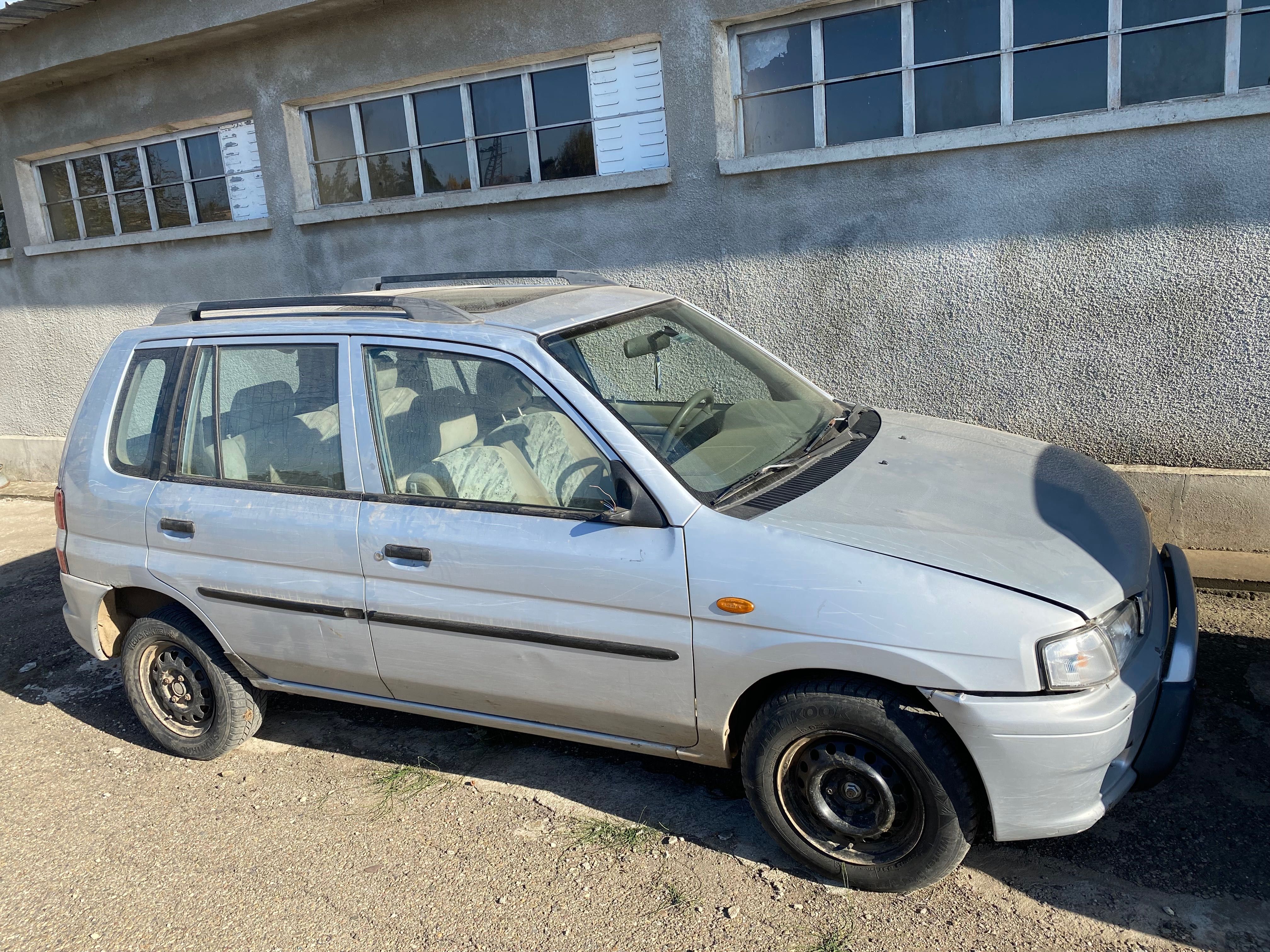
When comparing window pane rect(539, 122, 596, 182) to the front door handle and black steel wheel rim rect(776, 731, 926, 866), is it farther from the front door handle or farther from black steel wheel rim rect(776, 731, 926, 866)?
black steel wheel rim rect(776, 731, 926, 866)

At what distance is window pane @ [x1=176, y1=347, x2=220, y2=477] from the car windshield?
149 centimetres

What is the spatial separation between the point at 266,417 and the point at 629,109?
3953 millimetres

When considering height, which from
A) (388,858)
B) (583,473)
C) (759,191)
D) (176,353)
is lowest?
(388,858)

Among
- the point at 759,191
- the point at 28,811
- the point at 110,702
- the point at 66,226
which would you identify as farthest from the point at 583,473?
the point at 66,226

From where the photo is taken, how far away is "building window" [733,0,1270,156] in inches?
205

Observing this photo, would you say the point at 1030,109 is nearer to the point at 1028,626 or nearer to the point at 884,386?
the point at 884,386

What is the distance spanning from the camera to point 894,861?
297cm

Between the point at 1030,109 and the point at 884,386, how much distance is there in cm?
178

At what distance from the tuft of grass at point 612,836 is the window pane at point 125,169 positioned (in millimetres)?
8086

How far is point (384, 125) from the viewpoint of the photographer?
7.70m

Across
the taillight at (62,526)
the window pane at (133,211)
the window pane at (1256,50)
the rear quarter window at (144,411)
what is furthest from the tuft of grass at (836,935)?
the window pane at (133,211)

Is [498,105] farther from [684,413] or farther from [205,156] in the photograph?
[684,413]

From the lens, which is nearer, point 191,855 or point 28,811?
point 191,855

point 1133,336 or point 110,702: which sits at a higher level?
point 1133,336
